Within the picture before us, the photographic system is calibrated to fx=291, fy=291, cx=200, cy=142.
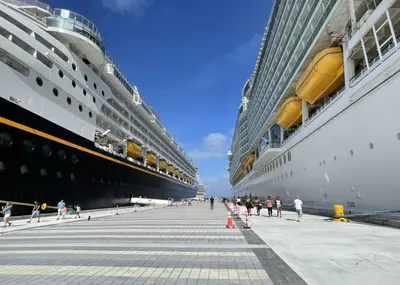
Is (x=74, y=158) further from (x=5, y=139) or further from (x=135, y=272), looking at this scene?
(x=135, y=272)

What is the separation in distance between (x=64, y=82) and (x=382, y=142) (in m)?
19.3

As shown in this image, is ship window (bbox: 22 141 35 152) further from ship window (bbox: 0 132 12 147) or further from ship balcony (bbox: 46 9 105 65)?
ship balcony (bbox: 46 9 105 65)

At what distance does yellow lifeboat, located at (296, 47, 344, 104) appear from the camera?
54.3ft

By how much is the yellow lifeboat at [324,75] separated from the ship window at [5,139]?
1755 cm

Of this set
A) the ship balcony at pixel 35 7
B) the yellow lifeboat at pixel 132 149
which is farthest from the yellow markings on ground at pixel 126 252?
the yellow lifeboat at pixel 132 149

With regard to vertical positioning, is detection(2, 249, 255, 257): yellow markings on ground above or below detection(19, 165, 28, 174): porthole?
below

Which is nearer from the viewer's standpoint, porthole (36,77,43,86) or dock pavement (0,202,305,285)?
dock pavement (0,202,305,285)

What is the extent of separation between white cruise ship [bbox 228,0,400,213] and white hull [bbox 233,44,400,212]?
38 mm

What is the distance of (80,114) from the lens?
22.8 m

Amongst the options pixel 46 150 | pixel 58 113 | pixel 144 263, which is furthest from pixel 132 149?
pixel 144 263

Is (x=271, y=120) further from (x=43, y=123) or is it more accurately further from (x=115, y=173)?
(x=43, y=123)

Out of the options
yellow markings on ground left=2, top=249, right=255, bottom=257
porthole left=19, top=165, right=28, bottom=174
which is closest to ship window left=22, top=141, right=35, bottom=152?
porthole left=19, top=165, right=28, bottom=174

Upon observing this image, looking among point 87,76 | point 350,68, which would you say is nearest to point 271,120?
point 350,68

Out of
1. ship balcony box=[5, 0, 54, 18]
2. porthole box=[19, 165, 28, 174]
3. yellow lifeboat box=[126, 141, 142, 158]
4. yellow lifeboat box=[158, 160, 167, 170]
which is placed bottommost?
porthole box=[19, 165, 28, 174]
